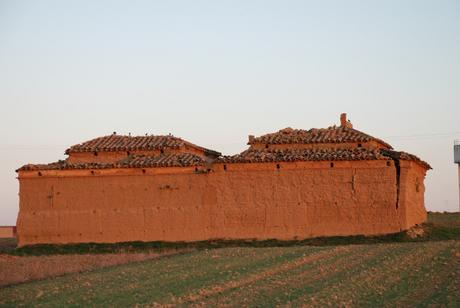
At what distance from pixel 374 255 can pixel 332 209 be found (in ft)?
25.0

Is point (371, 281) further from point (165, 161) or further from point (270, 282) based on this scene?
point (165, 161)

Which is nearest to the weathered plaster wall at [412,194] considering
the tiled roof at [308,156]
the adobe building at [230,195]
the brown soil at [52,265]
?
the adobe building at [230,195]

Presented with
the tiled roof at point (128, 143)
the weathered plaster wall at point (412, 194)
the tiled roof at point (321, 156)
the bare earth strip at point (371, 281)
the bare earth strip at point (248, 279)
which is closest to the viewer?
the bare earth strip at point (371, 281)

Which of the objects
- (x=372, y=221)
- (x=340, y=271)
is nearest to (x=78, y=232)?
(x=372, y=221)

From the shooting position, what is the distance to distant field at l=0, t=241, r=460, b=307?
14.9m

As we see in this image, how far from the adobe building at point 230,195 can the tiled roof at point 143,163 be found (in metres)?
0.04

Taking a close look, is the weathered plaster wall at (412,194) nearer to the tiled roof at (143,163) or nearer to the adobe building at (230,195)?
the adobe building at (230,195)

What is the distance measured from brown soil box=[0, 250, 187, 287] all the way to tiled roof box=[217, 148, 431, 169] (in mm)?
4787

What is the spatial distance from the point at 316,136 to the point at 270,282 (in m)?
17.2

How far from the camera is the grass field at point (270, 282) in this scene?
14781 millimetres

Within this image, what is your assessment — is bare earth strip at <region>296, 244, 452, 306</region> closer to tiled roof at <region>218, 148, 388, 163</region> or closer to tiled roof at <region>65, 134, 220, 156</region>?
tiled roof at <region>218, 148, 388, 163</region>

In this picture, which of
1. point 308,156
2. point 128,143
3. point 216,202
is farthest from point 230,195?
point 128,143

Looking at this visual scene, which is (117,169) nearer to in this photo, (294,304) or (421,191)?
(421,191)

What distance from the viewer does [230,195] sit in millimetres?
31156
